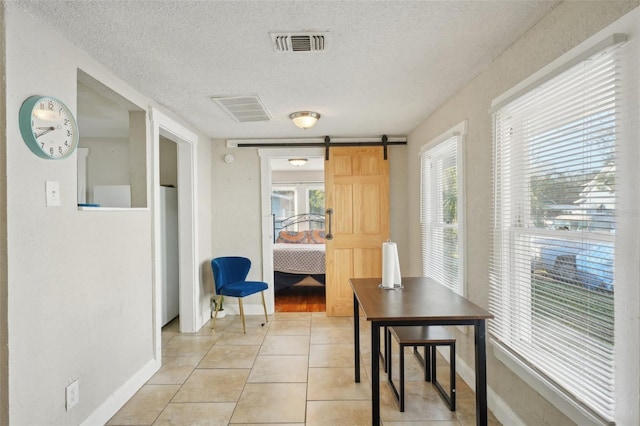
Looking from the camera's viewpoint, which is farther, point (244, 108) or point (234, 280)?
point (234, 280)

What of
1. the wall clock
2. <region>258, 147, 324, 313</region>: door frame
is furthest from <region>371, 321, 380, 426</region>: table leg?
<region>258, 147, 324, 313</region>: door frame

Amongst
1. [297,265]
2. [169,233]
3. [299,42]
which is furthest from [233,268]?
[299,42]

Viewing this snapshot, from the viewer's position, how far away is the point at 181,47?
6.15ft

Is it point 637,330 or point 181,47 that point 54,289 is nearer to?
point 181,47

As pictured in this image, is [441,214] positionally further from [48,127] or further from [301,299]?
[48,127]

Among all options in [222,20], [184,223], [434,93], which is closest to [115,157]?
[184,223]

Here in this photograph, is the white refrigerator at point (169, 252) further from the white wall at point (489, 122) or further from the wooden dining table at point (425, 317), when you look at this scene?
the white wall at point (489, 122)

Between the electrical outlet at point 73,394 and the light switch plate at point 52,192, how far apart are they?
3.25ft

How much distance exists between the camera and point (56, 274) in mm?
1692

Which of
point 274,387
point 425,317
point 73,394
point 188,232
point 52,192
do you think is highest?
point 52,192

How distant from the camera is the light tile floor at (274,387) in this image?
82.7 inches

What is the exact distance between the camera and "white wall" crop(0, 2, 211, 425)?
145 cm

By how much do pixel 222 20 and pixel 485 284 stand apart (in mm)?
2219

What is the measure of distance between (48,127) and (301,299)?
396cm
